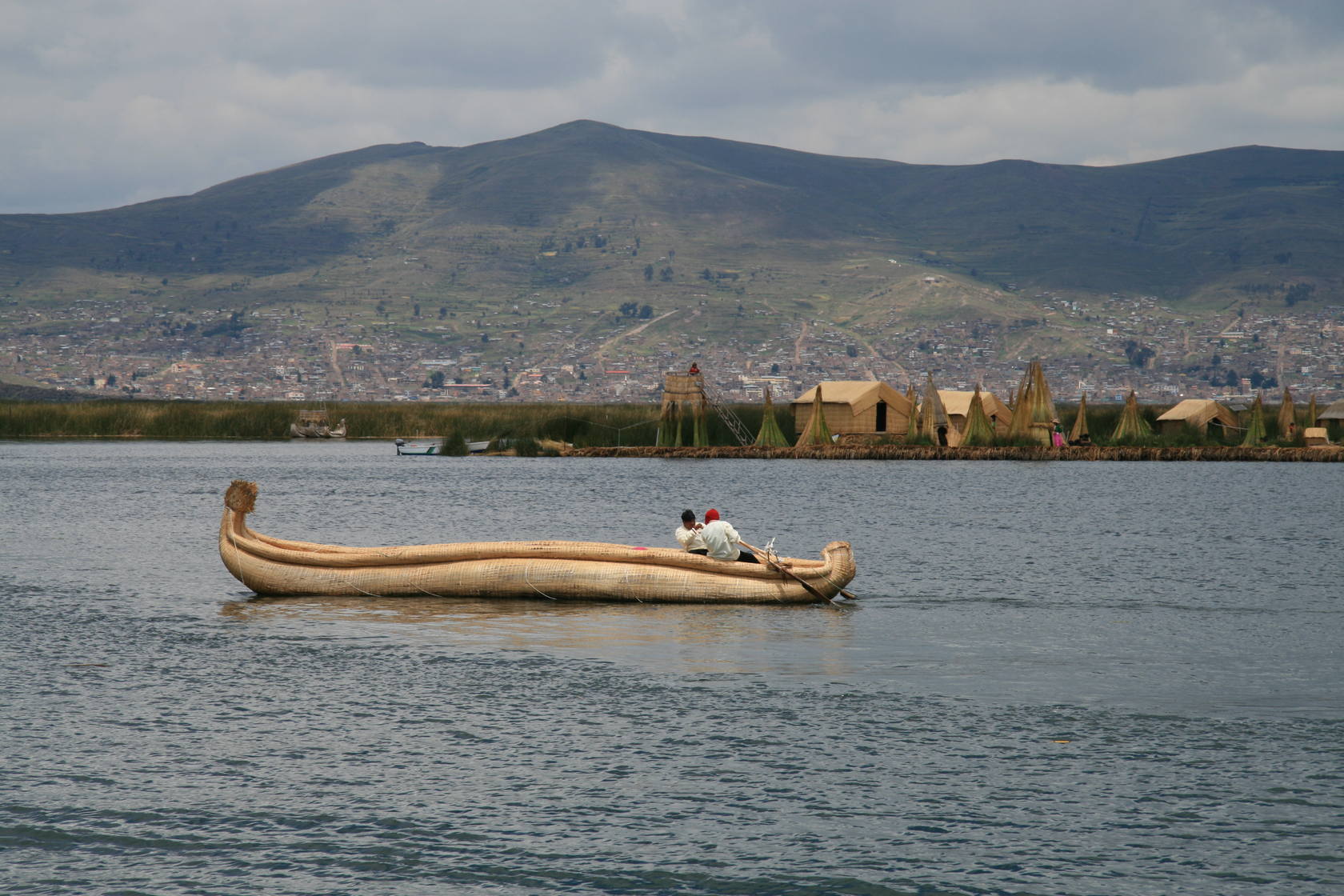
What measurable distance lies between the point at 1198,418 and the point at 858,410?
69.7 ft

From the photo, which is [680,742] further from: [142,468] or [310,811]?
[142,468]

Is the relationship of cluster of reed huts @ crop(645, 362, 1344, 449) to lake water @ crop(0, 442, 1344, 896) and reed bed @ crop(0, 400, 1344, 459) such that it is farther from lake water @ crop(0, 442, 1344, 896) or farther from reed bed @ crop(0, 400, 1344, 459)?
Result: lake water @ crop(0, 442, 1344, 896)

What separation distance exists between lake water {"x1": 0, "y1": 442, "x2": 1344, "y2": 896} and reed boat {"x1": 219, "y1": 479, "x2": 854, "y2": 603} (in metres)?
0.40

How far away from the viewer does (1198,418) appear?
85.5 m

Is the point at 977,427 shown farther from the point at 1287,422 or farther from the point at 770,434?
the point at 1287,422

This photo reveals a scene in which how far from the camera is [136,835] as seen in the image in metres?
11.0

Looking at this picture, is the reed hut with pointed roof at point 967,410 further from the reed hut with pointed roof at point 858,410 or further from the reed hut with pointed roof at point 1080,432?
the reed hut with pointed roof at point 1080,432

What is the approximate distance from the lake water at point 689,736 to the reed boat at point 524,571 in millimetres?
402

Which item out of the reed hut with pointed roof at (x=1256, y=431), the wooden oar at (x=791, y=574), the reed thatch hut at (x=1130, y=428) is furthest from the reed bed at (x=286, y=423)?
the wooden oar at (x=791, y=574)

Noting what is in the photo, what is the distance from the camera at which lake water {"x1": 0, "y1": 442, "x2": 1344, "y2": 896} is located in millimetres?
10445

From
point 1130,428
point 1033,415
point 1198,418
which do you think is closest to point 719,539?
point 1033,415

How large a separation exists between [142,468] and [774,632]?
57.0 meters

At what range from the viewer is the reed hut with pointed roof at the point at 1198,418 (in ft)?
281

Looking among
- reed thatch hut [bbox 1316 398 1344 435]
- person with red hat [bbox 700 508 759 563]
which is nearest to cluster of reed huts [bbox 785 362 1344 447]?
reed thatch hut [bbox 1316 398 1344 435]
